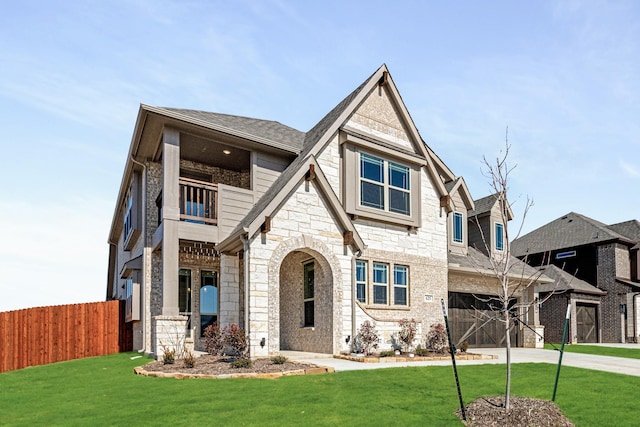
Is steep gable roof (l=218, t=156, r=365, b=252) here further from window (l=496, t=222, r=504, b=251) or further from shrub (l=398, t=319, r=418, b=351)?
window (l=496, t=222, r=504, b=251)

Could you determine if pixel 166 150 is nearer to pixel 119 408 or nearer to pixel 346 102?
pixel 346 102

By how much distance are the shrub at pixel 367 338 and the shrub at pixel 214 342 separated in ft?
12.6

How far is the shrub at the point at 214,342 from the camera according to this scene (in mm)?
13023

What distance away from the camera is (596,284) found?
30922 millimetres

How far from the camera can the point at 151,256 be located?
645 inches

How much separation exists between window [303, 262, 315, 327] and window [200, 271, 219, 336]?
3.37m

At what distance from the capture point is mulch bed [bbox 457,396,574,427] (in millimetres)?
7137

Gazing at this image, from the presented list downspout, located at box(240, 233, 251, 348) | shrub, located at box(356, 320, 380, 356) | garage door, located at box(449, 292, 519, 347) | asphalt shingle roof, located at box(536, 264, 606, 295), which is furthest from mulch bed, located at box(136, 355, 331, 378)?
asphalt shingle roof, located at box(536, 264, 606, 295)

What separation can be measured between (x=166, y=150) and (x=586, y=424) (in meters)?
11.8

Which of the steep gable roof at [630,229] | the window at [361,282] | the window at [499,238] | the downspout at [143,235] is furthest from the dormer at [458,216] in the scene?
the steep gable roof at [630,229]

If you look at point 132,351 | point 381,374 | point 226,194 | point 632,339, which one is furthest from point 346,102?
point 632,339

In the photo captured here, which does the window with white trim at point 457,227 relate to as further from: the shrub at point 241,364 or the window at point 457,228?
the shrub at point 241,364

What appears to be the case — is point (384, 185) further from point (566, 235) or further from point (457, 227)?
point (566, 235)

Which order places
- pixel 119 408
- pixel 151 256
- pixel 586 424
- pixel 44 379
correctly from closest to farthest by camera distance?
1. pixel 586 424
2. pixel 119 408
3. pixel 44 379
4. pixel 151 256
